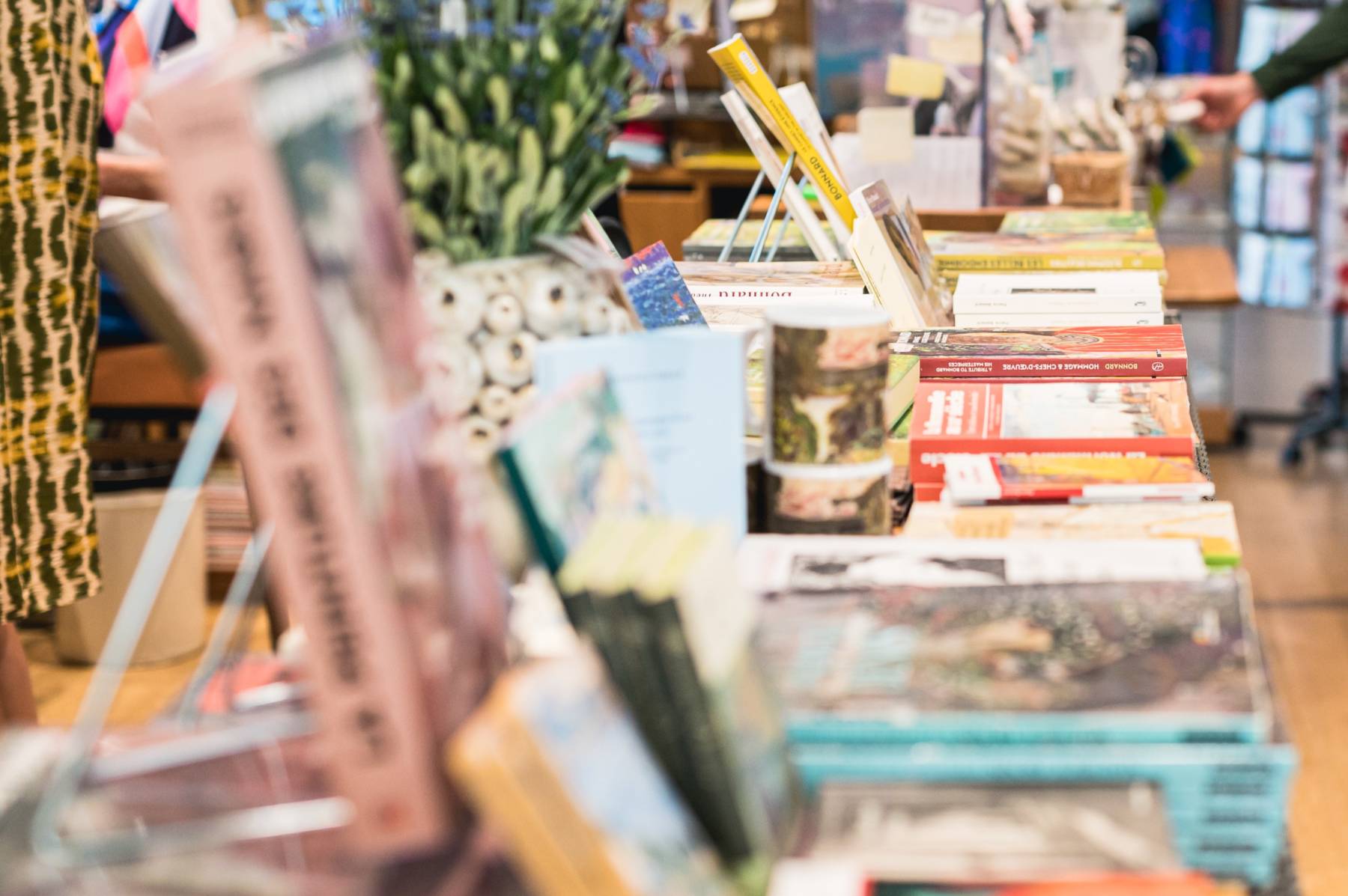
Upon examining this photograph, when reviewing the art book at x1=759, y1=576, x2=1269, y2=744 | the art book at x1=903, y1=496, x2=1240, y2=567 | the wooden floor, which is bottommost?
the wooden floor

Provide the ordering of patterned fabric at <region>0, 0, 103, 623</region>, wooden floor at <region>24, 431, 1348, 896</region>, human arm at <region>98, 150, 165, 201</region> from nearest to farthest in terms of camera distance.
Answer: patterned fabric at <region>0, 0, 103, 623</region> → human arm at <region>98, 150, 165, 201</region> → wooden floor at <region>24, 431, 1348, 896</region>

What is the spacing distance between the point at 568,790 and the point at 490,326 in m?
0.55

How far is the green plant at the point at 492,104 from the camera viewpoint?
1.01 meters

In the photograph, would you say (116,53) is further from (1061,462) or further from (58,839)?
(58,839)

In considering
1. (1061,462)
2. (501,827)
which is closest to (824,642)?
(501,827)

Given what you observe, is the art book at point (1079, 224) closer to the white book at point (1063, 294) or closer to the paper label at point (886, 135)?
the paper label at point (886, 135)

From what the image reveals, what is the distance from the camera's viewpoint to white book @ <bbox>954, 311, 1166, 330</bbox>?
195 cm

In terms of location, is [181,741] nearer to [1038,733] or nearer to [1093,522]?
[1038,733]

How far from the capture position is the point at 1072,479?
4.25ft

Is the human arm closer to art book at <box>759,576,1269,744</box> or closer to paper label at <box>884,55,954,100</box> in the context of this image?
paper label at <box>884,55,954,100</box>

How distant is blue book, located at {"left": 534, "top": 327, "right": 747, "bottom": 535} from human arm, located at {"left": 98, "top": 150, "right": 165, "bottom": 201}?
5.42ft

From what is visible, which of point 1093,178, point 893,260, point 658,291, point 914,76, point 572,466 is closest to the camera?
point 572,466

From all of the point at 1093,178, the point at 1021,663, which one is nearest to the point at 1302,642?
the point at 1093,178

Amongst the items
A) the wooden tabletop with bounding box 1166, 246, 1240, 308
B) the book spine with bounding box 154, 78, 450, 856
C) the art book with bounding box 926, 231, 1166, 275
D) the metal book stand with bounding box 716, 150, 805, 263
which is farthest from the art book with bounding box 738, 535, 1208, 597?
the wooden tabletop with bounding box 1166, 246, 1240, 308
